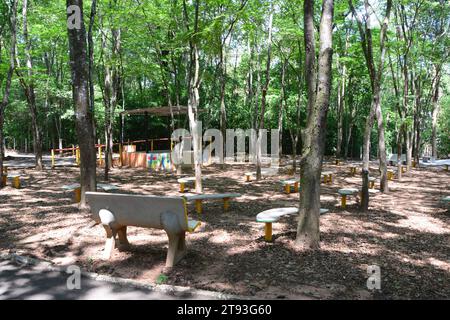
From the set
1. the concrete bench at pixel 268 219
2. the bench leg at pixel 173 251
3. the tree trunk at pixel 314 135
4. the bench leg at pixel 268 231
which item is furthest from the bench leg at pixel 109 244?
the tree trunk at pixel 314 135

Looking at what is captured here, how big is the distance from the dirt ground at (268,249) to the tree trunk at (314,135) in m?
0.31


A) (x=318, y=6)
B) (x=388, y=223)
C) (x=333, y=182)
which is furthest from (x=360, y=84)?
(x=388, y=223)

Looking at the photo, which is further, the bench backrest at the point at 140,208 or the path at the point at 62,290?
the bench backrest at the point at 140,208

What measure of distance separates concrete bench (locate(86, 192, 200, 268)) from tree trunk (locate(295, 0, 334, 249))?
1488 mm

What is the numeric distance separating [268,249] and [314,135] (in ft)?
5.33

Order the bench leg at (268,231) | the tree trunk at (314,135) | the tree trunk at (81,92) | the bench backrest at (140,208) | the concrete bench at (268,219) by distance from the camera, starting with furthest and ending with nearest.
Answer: the tree trunk at (81,92) → the bench leg at (268,231) → the concrete bench at (268,219) → the tree trunk at (314,135) → the bench backrest at (140,208)

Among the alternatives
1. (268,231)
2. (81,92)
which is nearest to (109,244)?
(268,231)

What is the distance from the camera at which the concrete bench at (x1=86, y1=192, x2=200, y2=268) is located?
404 centimetres

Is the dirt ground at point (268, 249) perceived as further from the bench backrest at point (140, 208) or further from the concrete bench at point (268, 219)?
the bench backrest at point (140, 208)

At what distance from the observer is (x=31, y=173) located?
14055 millimetres

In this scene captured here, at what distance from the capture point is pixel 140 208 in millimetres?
4152

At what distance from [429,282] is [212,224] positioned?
11.3 feet

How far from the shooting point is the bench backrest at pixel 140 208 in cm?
400

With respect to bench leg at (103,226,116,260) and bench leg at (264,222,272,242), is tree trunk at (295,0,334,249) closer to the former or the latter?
bench leg at (264,222,272,242)
